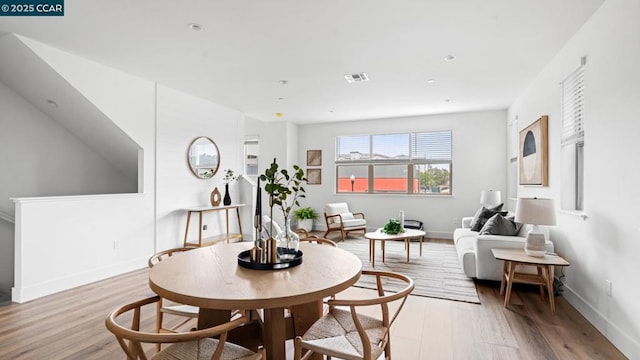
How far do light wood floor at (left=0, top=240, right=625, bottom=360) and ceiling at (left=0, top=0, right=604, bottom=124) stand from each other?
2.57 meters

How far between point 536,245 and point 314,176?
5464 mm

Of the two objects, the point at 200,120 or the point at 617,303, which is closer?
the point at 617,303

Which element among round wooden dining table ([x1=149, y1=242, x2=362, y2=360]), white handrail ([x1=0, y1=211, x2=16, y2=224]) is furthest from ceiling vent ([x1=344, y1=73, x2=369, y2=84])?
white handrail ([x1=0, y1=211, x2=16, y2=224])

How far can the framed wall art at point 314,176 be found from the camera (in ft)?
26.2

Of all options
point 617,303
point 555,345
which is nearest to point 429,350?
point 555,345

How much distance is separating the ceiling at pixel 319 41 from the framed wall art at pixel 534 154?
0.72m

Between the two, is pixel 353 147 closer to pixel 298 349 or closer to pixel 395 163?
pixel 395 163

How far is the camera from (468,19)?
111 inches

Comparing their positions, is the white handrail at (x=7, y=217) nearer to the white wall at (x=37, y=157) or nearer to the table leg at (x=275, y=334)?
the white wall at (x=37, y=157)

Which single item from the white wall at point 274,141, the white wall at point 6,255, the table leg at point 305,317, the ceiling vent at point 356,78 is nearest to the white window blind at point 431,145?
the white wall at point 274,141

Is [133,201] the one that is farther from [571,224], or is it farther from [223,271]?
[571,224]

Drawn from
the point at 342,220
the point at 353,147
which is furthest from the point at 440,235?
the point at 353,147

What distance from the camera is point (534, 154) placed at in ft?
14.1

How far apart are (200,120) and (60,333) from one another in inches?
144
